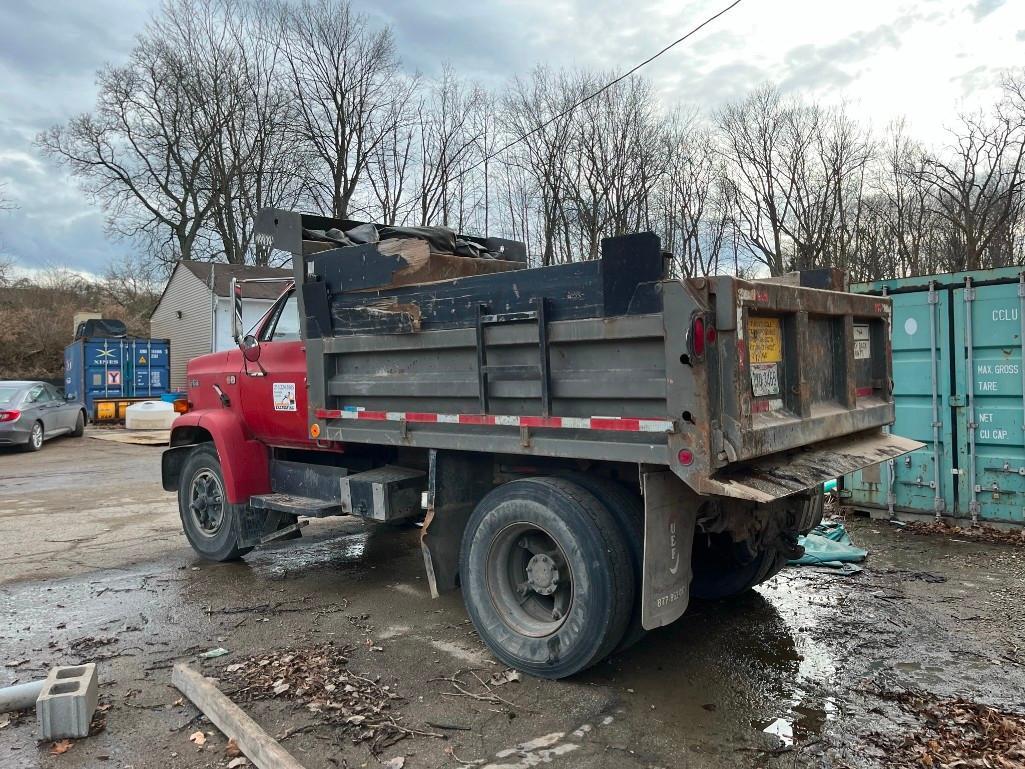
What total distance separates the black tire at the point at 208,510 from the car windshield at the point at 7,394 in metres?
11.8

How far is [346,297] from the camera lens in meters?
5.07

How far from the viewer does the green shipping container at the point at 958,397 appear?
6.80m

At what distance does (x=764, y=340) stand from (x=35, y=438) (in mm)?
17385

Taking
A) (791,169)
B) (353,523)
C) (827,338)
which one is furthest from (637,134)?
(827,338)

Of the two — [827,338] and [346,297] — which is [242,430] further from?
[827,338]

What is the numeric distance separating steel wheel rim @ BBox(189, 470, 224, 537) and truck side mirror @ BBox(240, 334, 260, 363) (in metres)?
1.18

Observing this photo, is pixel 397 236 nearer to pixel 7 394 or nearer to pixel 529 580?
pixel 529 580

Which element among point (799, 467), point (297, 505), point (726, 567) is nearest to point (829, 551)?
point (726, 567)

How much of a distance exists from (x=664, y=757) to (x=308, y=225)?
14.4 ft

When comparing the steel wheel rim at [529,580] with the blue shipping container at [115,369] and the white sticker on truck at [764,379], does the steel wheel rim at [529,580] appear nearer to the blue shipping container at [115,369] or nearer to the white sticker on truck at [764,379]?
the white sticker on truck at [764,379]

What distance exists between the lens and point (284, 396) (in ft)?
18.9

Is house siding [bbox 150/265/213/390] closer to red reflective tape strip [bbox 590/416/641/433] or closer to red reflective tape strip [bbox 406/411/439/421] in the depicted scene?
red reflective tape strip [bbox 406/411/439/421]

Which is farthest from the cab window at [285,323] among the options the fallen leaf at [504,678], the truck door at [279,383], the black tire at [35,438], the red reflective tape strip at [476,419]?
the black tire at [35,438]

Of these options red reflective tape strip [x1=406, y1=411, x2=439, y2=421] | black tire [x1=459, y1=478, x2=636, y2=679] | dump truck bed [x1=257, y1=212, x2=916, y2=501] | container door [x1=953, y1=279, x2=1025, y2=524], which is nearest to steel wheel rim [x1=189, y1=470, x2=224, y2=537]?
dump truck bed [x1=257, y1=212, x2=916, y2=501]
